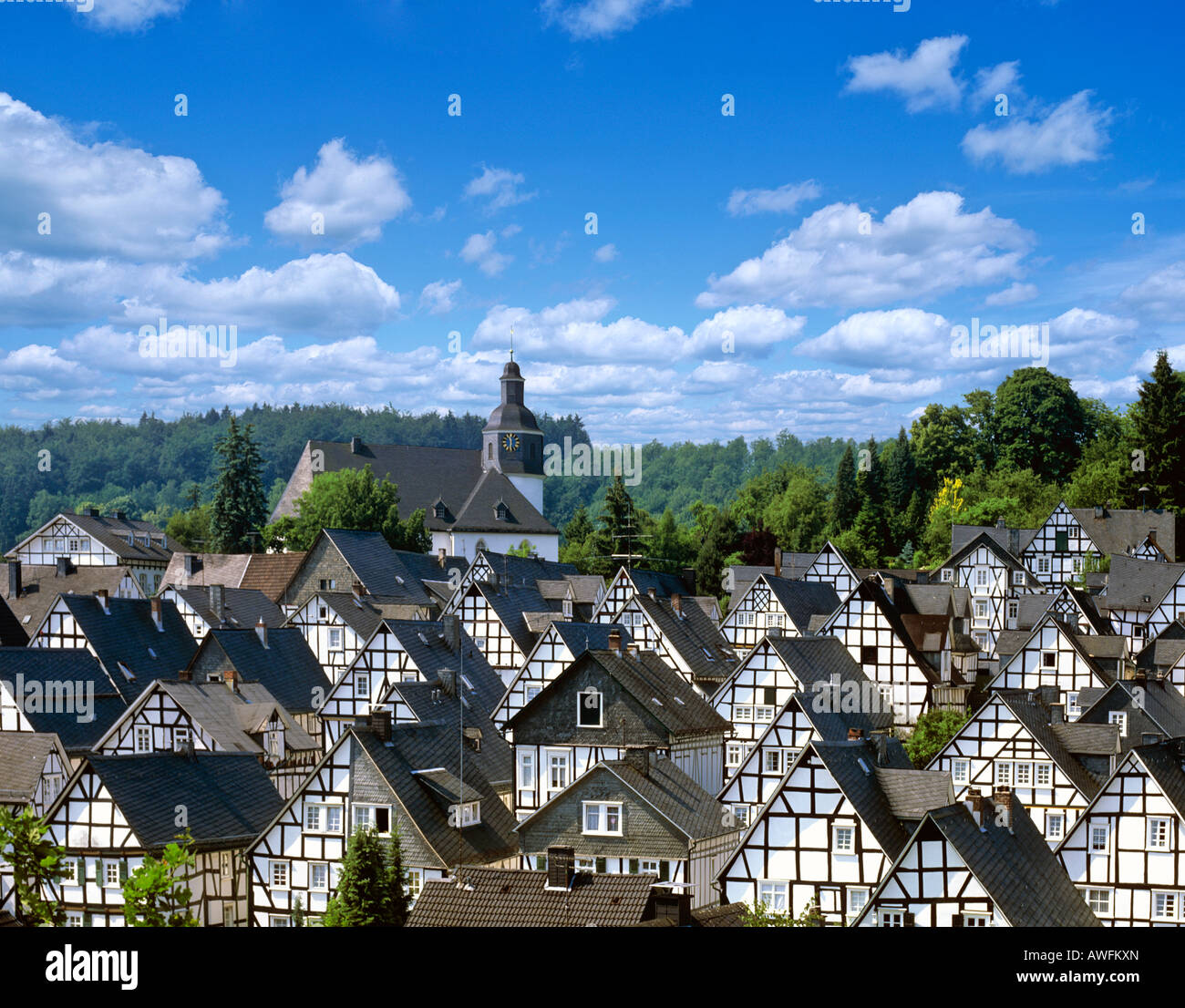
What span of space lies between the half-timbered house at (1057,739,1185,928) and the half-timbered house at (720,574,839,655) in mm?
25464

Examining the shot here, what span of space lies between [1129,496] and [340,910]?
197 ft

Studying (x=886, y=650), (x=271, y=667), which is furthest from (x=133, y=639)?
(x=886, y=650)

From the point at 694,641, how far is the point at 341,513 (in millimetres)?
40316

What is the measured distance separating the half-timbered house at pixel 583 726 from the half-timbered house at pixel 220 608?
900 inches

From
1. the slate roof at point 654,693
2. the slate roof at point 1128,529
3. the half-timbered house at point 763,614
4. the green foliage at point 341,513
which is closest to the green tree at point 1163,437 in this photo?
the slate roof at point 1128,529

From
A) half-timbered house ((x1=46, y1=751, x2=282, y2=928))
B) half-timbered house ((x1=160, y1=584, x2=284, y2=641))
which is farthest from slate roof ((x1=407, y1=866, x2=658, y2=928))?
half-timbered house ((x1=160, y1=584, x2=284, y2=641))

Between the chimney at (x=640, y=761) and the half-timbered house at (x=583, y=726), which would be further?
the half-timbered house at (x=583, y=726)

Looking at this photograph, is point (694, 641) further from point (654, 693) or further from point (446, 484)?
point (446, 484)

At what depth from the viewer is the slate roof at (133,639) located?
53.4 metres

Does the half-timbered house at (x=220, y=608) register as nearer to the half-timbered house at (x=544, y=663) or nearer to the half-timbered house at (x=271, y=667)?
the half-timbered house at (x=271, y=667)

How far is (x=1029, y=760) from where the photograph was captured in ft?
136

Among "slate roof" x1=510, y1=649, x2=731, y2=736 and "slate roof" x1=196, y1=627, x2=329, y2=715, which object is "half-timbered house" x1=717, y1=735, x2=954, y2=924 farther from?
"slate roof" x1=196, y1=627, x2=329, y2=715

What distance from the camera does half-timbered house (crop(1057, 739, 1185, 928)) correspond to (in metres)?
34.9
